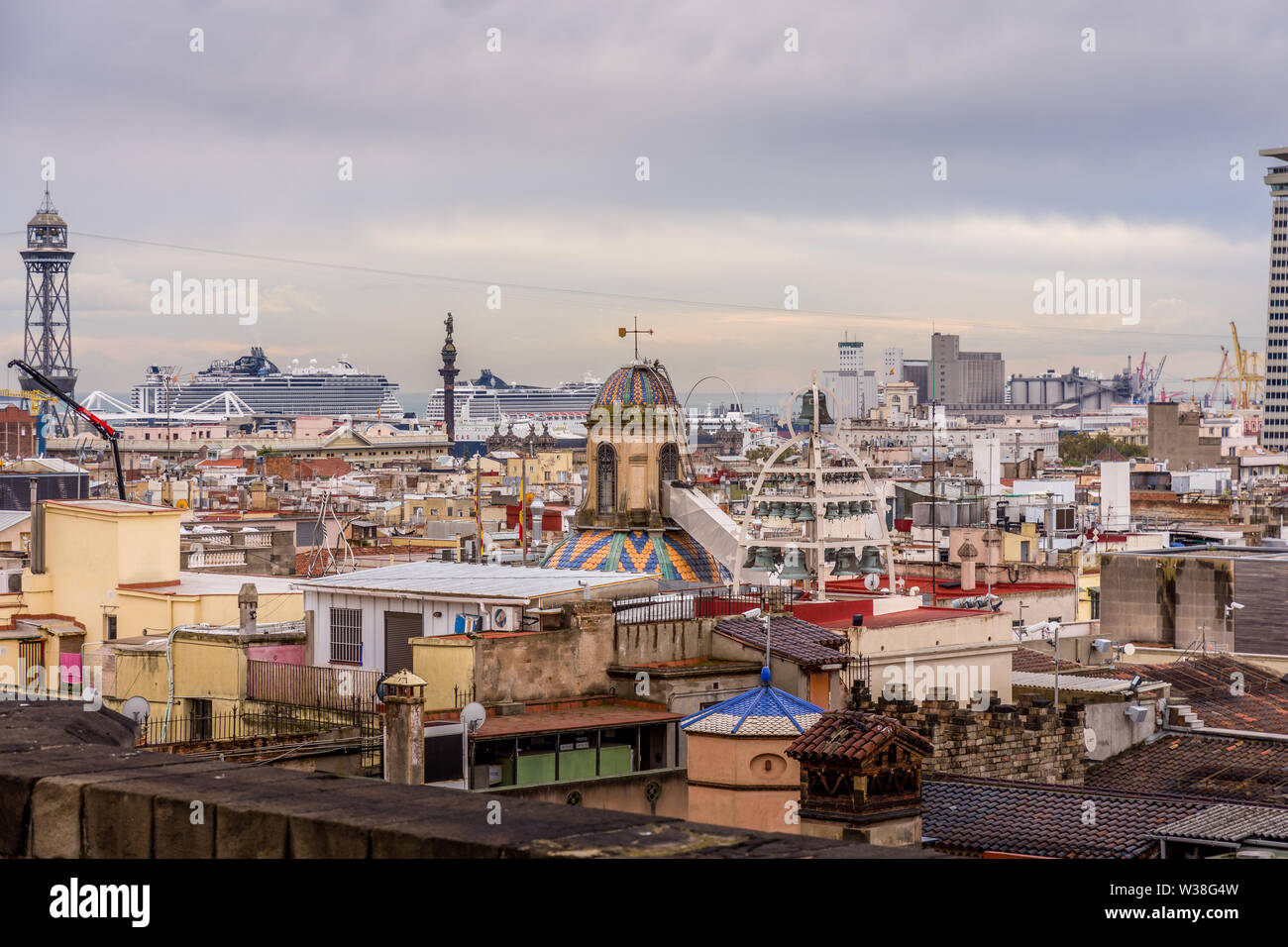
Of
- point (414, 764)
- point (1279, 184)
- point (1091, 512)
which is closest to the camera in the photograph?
point (414, 764)

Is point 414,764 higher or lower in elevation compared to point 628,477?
lower

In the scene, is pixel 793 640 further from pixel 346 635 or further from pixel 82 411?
pixel 82 411

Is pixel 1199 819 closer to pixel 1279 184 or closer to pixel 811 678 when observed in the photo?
pixel 811 678

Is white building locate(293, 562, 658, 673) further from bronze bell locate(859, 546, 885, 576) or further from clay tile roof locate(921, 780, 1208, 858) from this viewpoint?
bronze bell locate(859, 546, 885, 576)

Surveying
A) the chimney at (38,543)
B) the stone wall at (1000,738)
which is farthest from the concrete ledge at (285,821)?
the chimney at (38,543)

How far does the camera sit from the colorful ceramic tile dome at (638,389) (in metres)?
28.6

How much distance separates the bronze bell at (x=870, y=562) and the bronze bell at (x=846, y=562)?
0.74 meters

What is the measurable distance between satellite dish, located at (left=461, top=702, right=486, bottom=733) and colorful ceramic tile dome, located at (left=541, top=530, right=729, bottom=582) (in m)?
12.9

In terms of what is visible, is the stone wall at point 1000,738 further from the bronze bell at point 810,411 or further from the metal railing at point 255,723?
the bronze bell at point 810,411

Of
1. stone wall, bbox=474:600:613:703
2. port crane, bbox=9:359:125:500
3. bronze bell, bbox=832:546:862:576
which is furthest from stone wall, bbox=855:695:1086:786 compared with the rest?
port crane, bbox=9:359:125:500
